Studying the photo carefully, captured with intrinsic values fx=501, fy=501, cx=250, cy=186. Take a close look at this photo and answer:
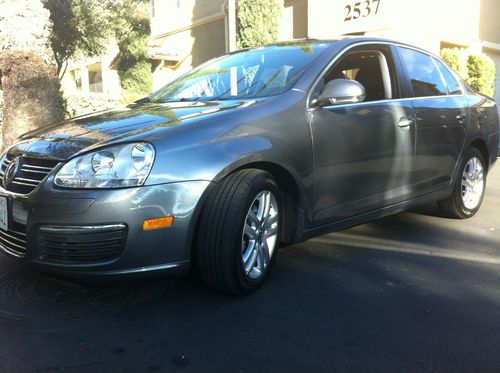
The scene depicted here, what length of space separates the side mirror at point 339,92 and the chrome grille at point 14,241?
1.96 metres

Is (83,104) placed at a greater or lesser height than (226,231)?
greater

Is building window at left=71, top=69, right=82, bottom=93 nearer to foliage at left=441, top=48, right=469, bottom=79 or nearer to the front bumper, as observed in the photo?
foliage at left=441, top=48, right=469, bottom=79

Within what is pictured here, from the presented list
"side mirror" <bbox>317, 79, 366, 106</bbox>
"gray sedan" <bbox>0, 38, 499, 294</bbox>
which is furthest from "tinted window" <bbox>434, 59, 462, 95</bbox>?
"side mirror" <bbox>317, 79, 366, 106</bbox>

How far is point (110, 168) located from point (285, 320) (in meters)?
1.24

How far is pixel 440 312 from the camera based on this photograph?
285 cm

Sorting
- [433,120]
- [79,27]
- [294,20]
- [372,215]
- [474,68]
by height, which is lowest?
[372,215]

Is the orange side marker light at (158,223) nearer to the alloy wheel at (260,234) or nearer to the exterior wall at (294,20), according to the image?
the alloy wheel at (260,234)

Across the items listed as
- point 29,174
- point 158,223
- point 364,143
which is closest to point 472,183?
point 364,143

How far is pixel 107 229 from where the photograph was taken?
250cm

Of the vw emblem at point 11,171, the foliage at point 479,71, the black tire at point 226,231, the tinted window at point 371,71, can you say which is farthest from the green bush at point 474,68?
the vw emblem at point 11,171

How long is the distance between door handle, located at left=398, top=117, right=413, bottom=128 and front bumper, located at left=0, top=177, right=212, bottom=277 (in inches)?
73.6

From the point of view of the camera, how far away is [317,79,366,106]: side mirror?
325cm

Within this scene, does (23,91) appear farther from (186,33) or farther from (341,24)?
(186,33)

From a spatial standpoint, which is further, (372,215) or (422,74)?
(422,74)
